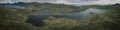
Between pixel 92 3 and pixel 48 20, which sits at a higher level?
pixel 92 3

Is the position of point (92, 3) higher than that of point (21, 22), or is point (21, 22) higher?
point (92, 3)

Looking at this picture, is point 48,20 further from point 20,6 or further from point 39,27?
point 20,6

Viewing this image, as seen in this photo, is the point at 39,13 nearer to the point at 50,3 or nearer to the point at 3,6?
the point at 50,3

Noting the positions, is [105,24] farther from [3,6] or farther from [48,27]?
[3,6]

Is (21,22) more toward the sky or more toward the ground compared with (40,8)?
more toward the ground

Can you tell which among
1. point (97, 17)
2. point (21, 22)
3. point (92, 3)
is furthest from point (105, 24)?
point (21, 22)

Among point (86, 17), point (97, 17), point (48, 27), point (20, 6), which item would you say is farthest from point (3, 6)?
point (97, 17)

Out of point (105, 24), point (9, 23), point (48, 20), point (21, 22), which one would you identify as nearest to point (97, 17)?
point (105, 24)
